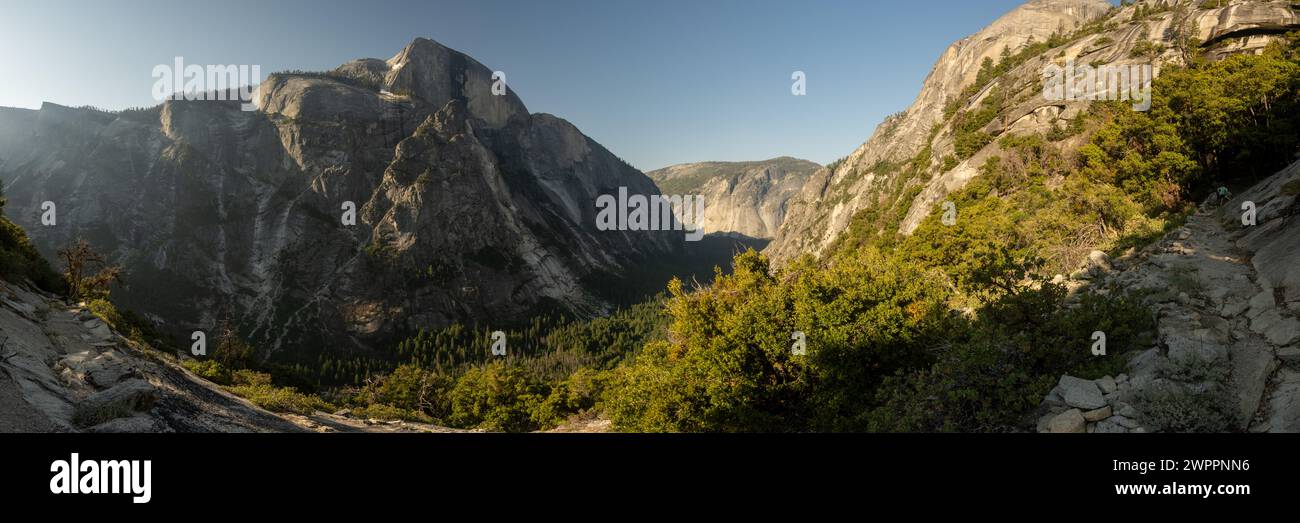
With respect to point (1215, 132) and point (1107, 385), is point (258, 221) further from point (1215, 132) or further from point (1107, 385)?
point (1215, 132)

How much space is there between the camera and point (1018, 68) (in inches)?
2835

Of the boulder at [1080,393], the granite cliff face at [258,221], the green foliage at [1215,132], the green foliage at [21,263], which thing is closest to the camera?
the boulder at [1080,393]

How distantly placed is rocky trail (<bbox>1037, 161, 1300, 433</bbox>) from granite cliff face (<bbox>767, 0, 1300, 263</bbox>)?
38331mm

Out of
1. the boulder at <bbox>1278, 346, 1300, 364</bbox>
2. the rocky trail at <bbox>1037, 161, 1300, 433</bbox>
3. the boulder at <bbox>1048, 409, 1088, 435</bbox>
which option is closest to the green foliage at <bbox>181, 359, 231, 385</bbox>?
the boulder at <bbox>1048, 409, 1088, 435</bbox>

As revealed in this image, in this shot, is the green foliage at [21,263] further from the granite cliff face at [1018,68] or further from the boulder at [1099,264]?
the granite cliff face at [1018,68]

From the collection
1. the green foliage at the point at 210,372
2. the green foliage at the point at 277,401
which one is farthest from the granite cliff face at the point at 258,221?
the green foliage at the point at 277,401

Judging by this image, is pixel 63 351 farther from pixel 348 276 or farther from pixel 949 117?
pixel 348 276

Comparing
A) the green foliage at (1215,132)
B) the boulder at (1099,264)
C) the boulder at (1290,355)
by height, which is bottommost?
the boulder at (1290,355)

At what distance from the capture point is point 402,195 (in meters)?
189

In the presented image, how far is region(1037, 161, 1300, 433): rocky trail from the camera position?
953 centimetres

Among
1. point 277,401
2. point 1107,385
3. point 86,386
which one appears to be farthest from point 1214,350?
point 277,401

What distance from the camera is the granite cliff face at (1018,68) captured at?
135ft

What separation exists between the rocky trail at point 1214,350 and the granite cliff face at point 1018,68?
38331 millimetres
